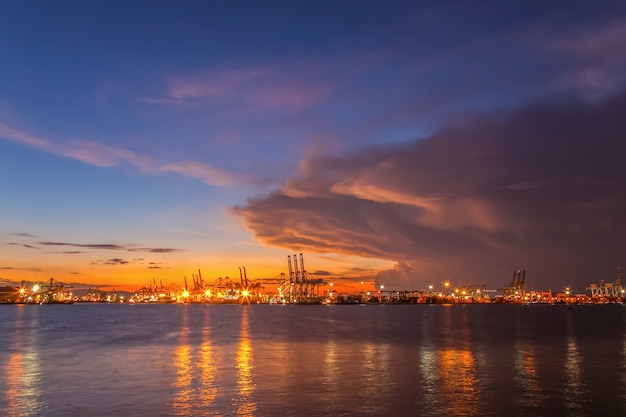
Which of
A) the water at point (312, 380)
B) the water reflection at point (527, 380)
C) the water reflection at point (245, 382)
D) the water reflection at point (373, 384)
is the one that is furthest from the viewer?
the water reflection at point (527, 380)

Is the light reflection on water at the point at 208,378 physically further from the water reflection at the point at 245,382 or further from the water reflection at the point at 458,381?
the water reflection at the point at 458,381

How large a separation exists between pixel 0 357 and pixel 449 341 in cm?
5101

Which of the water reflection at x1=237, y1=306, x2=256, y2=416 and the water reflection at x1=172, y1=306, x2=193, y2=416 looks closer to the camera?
the water reflection at x1=237, y1=306, x2=256, y2=416

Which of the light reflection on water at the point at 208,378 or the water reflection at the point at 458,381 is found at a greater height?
the light reflection on water at the point at 208,378

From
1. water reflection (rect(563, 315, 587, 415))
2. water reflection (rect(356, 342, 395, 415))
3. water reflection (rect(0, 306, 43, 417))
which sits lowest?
water reflection (rect(563, 315, 587, 415))

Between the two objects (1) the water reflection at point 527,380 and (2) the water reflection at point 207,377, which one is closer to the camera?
(2) the water reflection at point 207,377

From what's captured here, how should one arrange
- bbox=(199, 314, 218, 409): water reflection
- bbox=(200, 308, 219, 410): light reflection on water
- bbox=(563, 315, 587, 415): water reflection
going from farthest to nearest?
bbox=(199, 314, 218, 409): water reflection, bbox=(200, 308, 219, 410): light reflection on water, bbox=(563, 315, 587, 415): water reflection

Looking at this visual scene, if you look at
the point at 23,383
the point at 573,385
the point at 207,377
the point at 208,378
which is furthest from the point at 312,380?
the point at 23,383

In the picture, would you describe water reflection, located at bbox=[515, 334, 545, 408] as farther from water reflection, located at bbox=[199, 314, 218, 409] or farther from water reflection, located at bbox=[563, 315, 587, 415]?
water reflection, located at bbox=[199, 314, 218, 409]

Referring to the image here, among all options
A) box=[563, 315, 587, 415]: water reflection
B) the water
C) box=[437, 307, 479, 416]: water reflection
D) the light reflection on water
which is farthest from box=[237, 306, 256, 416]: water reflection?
box=[563, 315, 587, 415]: water reflection

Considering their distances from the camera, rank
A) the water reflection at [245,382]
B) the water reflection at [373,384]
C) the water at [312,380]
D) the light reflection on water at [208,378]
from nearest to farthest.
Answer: the water reflection at [245,382]
the water at [312,380]
the water reflection at [373,384]
the light reflection on water at [208,378]

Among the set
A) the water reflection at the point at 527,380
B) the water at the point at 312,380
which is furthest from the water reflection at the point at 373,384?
the water reflection at the point at 527,380

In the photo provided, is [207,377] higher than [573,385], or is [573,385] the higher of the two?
[207,377]

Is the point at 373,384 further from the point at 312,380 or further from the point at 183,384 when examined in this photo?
the point at 183,384
